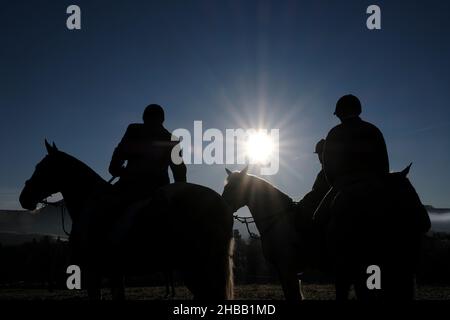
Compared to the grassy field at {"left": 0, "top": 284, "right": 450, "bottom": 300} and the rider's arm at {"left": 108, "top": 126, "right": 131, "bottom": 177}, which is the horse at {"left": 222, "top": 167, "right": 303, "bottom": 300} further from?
the grassy field at {"left": 0, "top": 284, "right": 450, "bottom": 300}

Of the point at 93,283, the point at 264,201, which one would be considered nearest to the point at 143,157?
the point at 93,283

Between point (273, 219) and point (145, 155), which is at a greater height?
point (145, 155)

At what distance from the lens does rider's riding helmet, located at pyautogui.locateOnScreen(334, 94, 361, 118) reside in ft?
23.7

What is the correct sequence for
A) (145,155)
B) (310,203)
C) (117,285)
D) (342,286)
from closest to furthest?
(342,286) < (117,285) < (145,155) < (310,203)

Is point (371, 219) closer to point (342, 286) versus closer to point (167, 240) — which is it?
point (342, 286)

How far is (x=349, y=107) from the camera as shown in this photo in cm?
724

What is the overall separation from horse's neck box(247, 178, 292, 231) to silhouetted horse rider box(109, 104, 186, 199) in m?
3.93

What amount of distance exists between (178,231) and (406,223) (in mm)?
3231

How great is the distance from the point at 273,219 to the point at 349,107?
4.24 meters

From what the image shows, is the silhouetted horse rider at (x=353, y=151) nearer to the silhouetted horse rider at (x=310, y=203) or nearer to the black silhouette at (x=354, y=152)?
the black silhouette at (x=354, y=152)

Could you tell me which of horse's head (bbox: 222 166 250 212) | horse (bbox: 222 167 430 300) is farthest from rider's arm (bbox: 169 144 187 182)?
horse's head (bbox: 222 166 250 212)

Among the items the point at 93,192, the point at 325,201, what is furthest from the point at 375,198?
the point at 93,192

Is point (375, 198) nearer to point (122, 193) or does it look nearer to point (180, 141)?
point (180, 141)

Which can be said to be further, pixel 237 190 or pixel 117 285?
pixel 237 190
